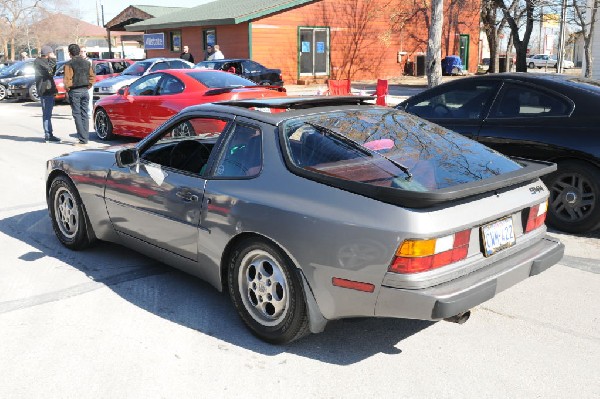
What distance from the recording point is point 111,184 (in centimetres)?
470

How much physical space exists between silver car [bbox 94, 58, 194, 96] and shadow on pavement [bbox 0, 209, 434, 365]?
40.6 ft

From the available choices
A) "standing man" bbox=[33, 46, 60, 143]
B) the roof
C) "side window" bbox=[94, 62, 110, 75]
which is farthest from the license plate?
the roof

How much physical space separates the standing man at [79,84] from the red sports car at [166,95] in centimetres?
54

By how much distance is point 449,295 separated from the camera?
10.0 ft

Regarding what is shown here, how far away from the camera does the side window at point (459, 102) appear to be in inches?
251

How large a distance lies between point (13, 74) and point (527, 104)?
22122 millimetres

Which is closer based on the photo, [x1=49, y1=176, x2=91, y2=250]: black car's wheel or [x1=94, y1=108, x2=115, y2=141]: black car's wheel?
[x1=49, y1=176, x2=91, y2=250]: black car's wheel

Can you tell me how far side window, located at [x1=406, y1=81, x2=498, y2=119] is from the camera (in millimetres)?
6375

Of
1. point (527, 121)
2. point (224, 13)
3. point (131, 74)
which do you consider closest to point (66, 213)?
point (527, 121)

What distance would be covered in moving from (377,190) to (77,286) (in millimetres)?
2646

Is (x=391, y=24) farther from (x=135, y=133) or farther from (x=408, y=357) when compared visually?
(x=408, y=357)

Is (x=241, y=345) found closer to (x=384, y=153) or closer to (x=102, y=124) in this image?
(x=384, y=153)

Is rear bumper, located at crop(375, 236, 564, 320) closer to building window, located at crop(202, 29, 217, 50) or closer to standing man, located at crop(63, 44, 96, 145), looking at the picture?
standing man, located at crop(63, 44, 96, 145)

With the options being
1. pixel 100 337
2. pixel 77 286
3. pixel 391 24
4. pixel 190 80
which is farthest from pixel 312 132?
pixel 391 24
